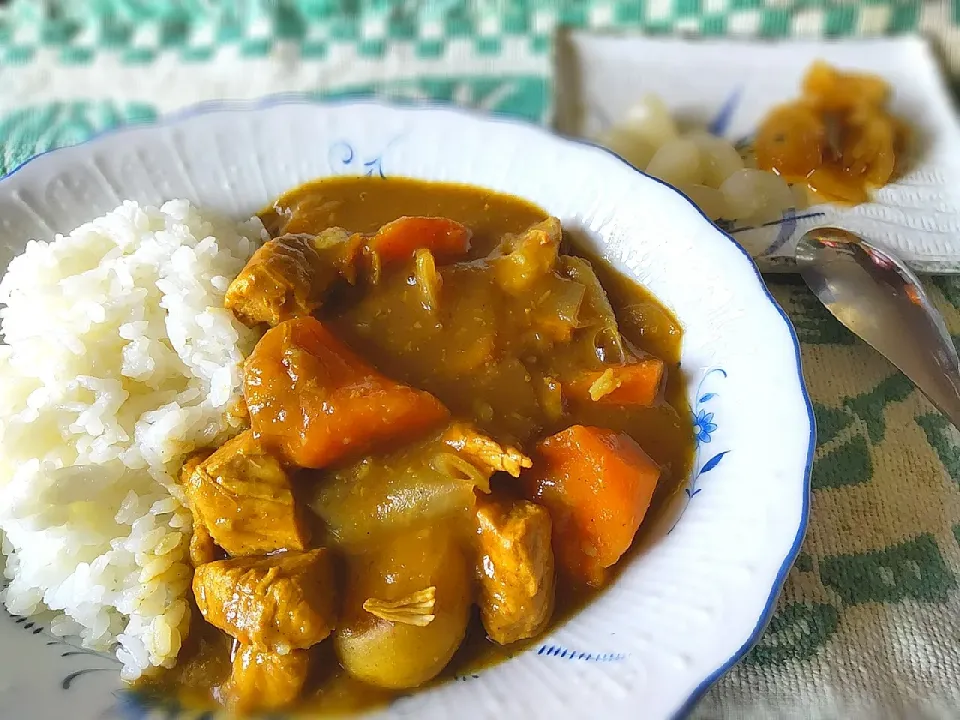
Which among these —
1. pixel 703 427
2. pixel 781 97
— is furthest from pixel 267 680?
pixel 781 97

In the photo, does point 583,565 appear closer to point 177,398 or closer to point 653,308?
point 653,308

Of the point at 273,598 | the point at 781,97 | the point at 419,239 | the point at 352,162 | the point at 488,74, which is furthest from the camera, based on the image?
the point at 488,74

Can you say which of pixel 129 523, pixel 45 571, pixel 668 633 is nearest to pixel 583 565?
pixel 668 633

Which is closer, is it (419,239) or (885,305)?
(419,239)

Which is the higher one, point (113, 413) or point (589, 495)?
point (113, 413)

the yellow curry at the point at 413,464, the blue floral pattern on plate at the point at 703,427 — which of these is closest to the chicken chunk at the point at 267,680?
the yellow curry at the point at 413,464

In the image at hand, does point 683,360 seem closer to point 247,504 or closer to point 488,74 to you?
point 247,504

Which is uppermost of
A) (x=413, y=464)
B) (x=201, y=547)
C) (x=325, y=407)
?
(x=325, y=407)
